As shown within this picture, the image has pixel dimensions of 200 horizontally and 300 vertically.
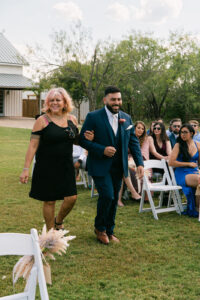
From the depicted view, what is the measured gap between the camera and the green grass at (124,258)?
14.0 feet

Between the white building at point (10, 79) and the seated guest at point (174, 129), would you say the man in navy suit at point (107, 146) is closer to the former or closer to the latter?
the seated guest at point (174, 129)

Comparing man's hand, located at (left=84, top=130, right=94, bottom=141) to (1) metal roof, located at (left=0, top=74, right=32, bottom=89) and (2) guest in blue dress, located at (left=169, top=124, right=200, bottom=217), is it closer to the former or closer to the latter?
(2) guest in blue dress, located at (left=169, top=124, right=200, bottom=217)

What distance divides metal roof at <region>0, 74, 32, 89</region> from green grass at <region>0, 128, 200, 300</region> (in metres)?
30.8

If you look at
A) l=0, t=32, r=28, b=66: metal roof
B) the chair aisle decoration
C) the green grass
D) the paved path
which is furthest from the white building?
the chair aisle decoration

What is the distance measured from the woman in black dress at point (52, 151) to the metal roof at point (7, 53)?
3556 centimetres

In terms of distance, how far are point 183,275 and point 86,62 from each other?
84.5ft

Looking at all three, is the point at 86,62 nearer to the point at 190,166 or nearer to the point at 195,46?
the point at 195,46

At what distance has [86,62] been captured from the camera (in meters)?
29.2

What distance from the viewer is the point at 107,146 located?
556cm

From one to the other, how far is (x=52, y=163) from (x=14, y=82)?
35.0 m

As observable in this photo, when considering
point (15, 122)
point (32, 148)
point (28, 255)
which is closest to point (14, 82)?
point (15, 122)

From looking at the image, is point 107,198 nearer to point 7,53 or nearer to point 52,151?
point 52,151

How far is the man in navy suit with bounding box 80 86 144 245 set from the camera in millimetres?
5500

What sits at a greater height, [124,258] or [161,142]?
[161,142]
